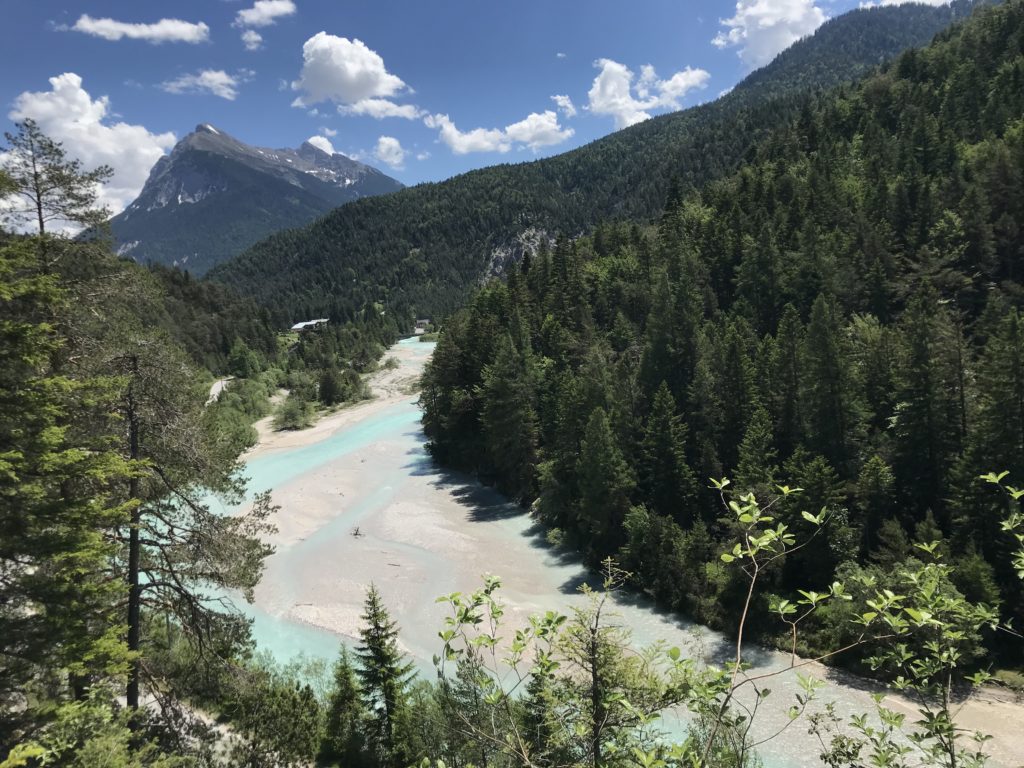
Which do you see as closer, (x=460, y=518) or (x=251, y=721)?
(x=251, y=721)

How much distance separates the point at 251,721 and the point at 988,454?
32.1 meters

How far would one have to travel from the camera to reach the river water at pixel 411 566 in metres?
28.5

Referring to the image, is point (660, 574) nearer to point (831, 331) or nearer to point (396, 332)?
point (831, 331)

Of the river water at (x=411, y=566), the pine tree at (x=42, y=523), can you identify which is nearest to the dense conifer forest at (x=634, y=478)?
the pine tree at (x=42, y=523)

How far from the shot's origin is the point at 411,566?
128ft

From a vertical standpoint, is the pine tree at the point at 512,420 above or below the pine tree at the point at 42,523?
below

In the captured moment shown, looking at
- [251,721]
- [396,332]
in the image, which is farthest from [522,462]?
[396,332]

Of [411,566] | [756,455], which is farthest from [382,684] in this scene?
[756,455]

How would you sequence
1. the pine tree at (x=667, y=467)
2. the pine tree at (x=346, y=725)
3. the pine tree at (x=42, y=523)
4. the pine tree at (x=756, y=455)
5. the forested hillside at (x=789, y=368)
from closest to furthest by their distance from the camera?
the pine tree at (x=42, y=523), the pine tree at (x=346, y=725), the forested hillside at (x=789, y=368), the pine tree at (x=756, y=455), the pine tree at (x=667, y=467)

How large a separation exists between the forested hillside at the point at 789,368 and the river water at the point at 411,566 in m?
2.37

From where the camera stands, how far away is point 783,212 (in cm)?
6169

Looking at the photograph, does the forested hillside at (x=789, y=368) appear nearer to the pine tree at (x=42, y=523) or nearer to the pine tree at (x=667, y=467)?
the pine tree at (x=667, y=467)

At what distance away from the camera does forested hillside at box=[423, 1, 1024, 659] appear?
30.3 metres

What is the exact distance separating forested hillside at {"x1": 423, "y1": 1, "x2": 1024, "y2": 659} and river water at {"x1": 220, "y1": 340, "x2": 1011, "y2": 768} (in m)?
2.37
